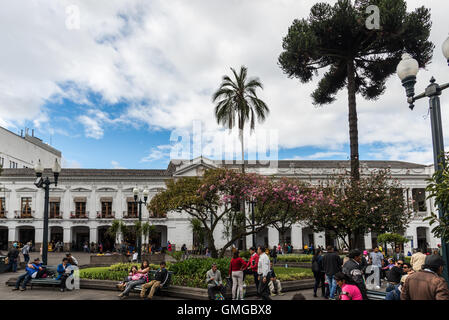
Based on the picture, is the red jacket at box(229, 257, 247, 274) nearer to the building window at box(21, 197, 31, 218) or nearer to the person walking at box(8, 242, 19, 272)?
the person walking at box(8, 242, 19, 272)

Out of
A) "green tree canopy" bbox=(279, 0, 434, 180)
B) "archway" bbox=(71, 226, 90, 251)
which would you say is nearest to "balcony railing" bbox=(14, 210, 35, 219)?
"archway" bbox=(71, 226, 90, 251)

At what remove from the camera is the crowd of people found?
4152 millimetres

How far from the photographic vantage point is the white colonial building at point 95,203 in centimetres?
3894

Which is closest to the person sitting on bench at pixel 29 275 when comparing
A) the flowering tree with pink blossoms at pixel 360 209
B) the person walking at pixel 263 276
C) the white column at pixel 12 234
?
the person walking at pixel 263 276

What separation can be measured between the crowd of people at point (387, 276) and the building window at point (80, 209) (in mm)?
32818

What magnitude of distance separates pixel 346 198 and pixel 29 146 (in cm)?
4964

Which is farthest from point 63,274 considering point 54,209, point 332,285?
point 54,209

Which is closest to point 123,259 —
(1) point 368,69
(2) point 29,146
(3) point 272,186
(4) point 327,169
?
(3) point 272,186

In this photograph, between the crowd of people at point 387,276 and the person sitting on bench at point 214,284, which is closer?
the crowd of people at point 387,276

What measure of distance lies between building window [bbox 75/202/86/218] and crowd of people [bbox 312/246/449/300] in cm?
3282

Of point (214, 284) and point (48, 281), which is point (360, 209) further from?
point (48, 281)

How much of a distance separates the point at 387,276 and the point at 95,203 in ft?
118

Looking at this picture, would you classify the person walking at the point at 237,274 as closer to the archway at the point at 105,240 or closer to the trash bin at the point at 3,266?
the trash bin at the point at 3,266

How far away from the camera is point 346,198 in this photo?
16.7 meters
